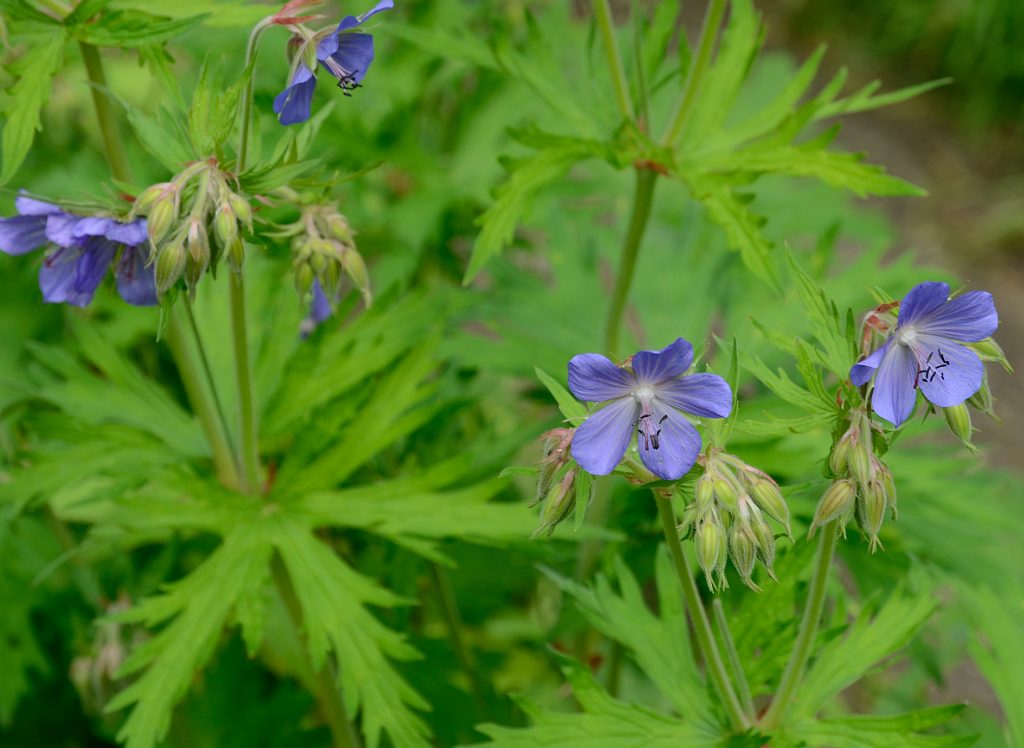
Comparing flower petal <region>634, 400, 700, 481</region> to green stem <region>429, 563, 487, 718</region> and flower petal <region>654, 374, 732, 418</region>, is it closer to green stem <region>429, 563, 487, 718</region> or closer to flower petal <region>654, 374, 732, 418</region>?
flower petal <region>654, 374, 732, 418</region>

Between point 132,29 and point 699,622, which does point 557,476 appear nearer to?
point 699,622

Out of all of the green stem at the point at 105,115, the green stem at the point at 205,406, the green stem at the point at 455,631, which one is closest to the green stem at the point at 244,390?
the green stem at the point at 205,406

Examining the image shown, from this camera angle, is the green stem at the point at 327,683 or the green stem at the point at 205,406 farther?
the green stem at the point at 327,683

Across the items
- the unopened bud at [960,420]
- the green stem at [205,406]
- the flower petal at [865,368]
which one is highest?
the flower petal at [865,368]

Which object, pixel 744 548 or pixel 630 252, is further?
pixel 630 252

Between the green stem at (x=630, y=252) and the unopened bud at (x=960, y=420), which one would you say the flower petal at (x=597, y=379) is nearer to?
the unopened bud at (x=960, y=420)

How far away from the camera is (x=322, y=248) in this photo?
1.77 metres

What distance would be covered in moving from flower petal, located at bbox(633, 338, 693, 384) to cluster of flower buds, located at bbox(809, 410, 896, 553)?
23 cm

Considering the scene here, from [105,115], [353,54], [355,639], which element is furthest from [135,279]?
[355,639]

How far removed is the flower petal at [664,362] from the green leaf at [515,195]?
65 cm

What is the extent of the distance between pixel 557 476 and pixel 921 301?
490mm

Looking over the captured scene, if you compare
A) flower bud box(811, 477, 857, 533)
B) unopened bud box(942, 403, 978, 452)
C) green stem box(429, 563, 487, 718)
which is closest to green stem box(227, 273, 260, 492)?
green stem box(429, 563, 487, 718)

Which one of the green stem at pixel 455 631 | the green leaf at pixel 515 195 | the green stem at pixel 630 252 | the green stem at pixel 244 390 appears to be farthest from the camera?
the green stem at pixel 455 631

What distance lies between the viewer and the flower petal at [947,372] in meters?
1.38
